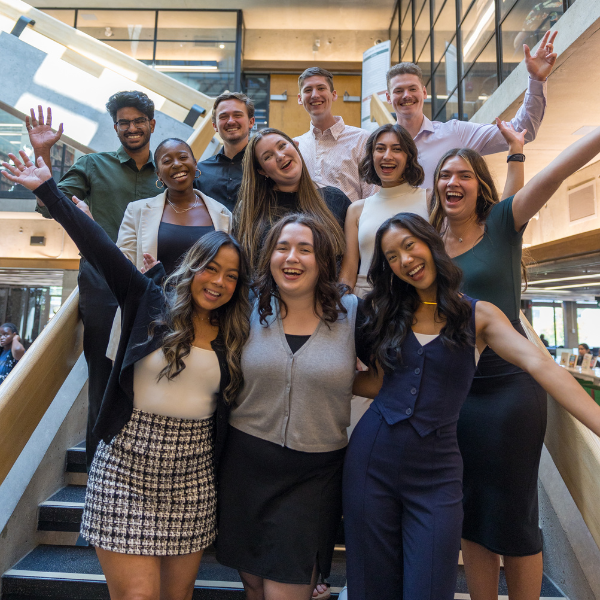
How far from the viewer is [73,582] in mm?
2135

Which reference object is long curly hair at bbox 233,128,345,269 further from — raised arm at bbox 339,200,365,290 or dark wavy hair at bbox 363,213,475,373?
dark wavy hair at bbox 363,213,475,373

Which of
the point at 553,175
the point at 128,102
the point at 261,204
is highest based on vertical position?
the point at 128,102

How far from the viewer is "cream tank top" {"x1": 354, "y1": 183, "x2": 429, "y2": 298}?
7.61 ft

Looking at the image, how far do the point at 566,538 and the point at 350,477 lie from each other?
1309 mm

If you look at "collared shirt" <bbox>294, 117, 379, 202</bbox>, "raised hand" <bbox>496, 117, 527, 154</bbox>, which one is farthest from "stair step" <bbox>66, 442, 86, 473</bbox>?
"raised hand" <bbox>496, 117, 527, 154</bbox>

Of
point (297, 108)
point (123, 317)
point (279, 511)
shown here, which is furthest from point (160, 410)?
point (297, 108)

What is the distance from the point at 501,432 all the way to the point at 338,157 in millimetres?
2102

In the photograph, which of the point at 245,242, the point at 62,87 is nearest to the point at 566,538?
the point at 245,242

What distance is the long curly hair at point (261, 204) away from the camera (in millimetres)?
2390

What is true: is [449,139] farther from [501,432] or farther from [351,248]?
[501,432]

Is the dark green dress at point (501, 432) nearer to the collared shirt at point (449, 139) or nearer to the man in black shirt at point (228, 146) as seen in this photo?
the collared shirt at point (449, 139)

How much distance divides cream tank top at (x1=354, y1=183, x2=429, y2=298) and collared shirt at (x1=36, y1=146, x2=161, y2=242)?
1.21 meters

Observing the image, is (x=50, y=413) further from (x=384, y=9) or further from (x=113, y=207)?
(x=384, y=9)

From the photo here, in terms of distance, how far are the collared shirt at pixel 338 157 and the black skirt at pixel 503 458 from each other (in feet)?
5.43
